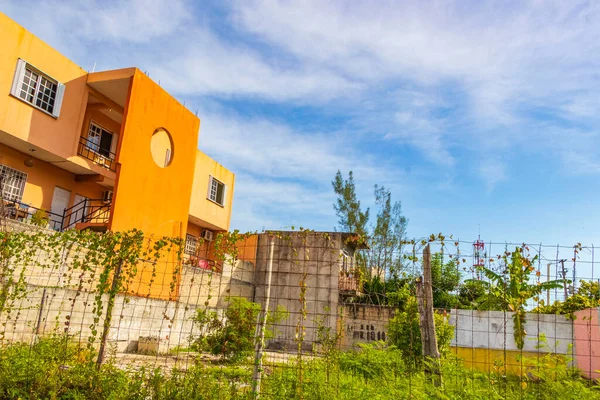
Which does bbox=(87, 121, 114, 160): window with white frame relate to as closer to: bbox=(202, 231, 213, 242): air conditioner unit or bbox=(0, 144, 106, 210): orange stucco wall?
bbox=(0, 144, 106, 210): orange stucco wall

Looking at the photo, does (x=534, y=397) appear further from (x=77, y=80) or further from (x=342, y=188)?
(x=342, y=188)

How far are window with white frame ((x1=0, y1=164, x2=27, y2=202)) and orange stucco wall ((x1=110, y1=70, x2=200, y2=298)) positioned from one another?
3638 millimetres

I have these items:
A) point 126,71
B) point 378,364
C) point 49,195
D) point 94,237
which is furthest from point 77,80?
point 378,364

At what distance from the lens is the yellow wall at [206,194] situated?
2427 cm

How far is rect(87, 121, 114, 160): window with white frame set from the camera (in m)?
19.0

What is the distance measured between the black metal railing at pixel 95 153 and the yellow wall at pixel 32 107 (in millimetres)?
1101

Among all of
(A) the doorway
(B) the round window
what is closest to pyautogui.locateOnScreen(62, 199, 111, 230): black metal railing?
(A) the doorway

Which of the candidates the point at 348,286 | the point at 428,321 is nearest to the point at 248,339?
the point at 428,321

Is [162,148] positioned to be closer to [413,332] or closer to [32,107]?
[32,107]

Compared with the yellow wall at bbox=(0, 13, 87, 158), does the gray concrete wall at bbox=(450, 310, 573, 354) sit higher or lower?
lower

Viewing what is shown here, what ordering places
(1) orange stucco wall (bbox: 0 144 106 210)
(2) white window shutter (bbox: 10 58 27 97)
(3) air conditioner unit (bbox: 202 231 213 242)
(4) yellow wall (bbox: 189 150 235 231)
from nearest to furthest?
1. (2) white window shutter (bbox: 10 58 27 97)
2. (1) orange stucco wall (bbox: 0 144 106 210)
3. (4) yellow wall (bbox: 189 150 235 231)
4. (3) air conditioner unit (bbox: 202 231 213 242)

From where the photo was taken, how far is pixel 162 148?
1986 centimetres

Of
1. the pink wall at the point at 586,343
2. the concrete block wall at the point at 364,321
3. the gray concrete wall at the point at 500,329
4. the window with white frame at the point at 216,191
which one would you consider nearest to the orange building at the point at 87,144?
the window with white frame at the point at 216,191

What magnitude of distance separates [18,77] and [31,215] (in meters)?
4.92
